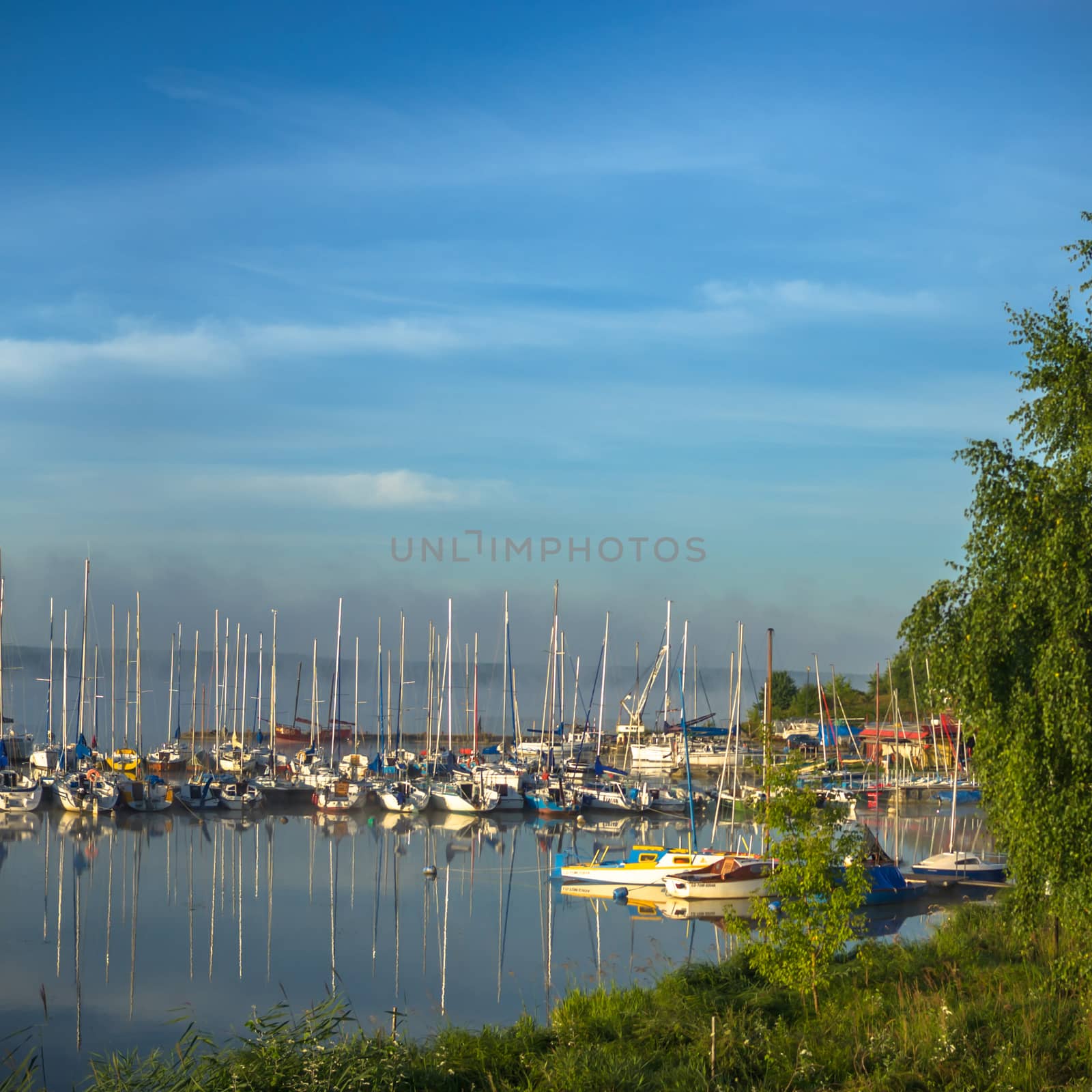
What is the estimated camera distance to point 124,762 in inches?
2894

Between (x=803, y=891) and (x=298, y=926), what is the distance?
19.8 meters

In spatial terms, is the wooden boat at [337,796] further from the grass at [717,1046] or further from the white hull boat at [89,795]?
the grass at [717,1046]

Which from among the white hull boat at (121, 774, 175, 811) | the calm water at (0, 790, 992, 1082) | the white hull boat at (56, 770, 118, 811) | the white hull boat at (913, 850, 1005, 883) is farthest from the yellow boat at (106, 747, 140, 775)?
the white hull boat at (913, 850, 1005, 883)

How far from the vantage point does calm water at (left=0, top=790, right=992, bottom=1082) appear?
25.8 meters

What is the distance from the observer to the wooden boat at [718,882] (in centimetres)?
3931

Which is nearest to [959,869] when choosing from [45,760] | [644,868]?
[644,868]

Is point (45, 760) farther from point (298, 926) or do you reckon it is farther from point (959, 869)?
point (959, 869)

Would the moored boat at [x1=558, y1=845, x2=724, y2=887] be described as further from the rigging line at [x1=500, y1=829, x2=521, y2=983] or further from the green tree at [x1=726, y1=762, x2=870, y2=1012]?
the green tree at [x1=726, y1=762, x2=870, y2=1012]

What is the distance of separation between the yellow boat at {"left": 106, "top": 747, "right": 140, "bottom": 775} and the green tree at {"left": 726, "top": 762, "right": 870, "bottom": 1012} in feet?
187

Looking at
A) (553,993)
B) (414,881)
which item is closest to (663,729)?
(414,881)

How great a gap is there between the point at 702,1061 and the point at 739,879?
23.1 metres

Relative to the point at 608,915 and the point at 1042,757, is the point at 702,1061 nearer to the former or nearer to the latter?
the point at 1042,757

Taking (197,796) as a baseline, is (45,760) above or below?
above

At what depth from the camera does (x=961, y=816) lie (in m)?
64.8
